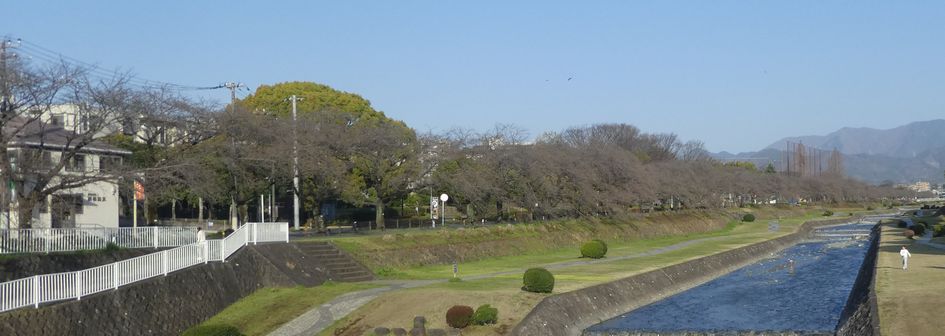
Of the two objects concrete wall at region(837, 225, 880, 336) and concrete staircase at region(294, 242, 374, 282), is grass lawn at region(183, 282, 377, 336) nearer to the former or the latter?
concrete staircase at region(294, 242, 374, 282)

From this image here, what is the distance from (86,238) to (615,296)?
19.7m

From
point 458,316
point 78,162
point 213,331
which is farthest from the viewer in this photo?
point 78,162

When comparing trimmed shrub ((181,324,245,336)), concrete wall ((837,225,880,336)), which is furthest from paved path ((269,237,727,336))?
concrete wall ((837,225,880,336))

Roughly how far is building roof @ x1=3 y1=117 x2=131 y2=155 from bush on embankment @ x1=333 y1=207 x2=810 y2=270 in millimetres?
12311

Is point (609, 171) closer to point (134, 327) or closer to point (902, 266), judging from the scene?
point (902, 266)

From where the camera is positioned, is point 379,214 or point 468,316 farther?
point 379,214

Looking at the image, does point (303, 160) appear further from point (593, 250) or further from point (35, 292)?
point (35, 292)

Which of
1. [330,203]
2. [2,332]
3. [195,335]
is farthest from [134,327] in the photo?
[330,203]

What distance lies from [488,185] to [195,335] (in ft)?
135

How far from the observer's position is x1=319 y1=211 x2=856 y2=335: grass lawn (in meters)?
30.9

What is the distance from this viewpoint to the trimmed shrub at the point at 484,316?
99.6 feet

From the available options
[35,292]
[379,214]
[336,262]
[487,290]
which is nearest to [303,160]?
[379,214]

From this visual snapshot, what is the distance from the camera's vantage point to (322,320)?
31.7m

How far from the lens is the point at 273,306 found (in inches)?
1356
